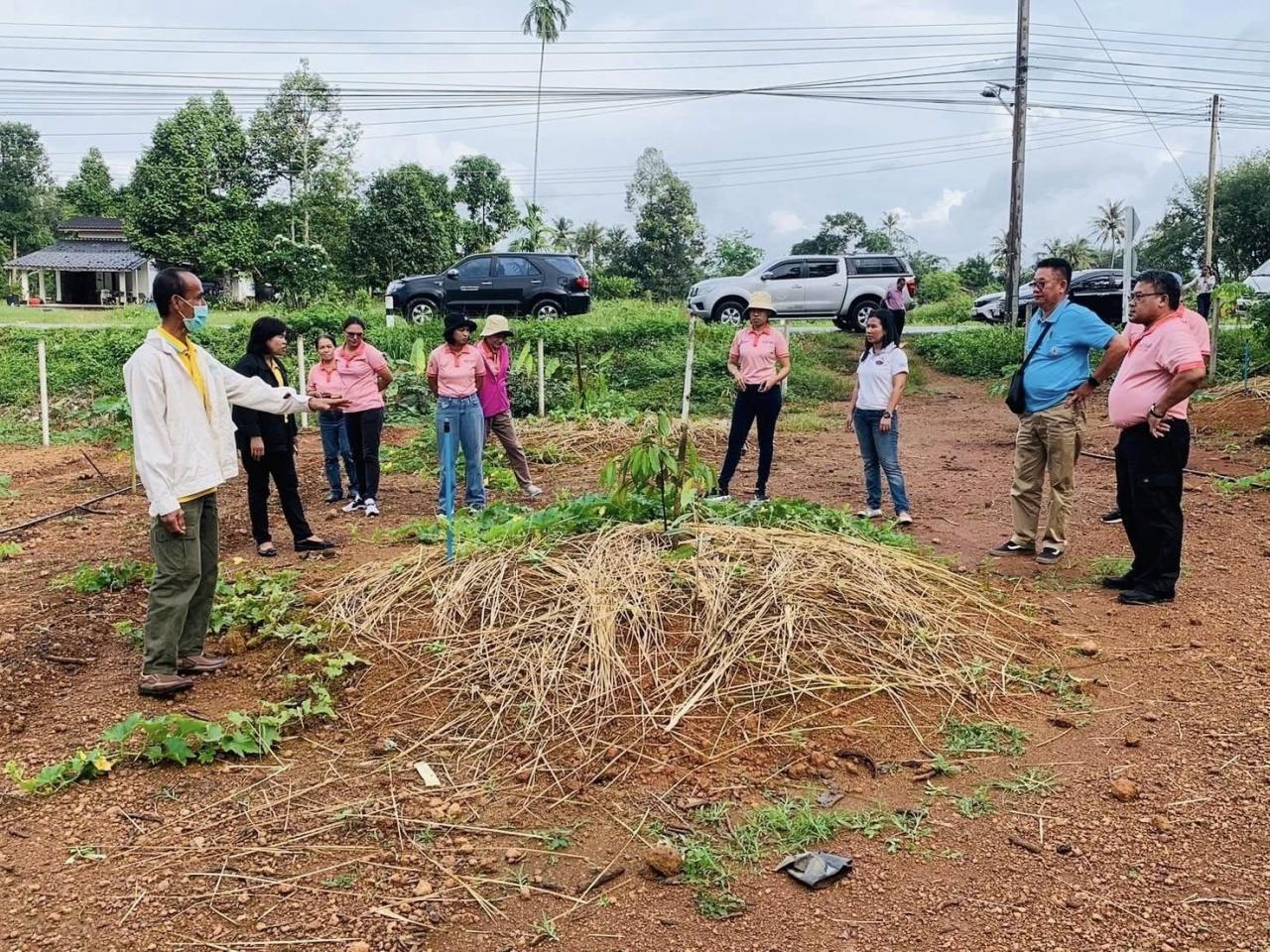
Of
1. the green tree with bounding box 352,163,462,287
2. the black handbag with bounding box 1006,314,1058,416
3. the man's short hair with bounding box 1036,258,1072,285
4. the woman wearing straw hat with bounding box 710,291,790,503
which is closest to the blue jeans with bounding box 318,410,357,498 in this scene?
the woman wearing straw hat with bounding box 710,291,790,503

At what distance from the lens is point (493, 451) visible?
9.61 meters

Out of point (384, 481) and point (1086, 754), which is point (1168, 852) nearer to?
point (1086, 754)

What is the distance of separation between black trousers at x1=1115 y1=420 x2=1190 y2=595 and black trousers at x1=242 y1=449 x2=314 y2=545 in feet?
15.5

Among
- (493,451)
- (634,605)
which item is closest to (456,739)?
(634,605)

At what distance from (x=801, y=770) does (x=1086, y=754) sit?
1014 mm

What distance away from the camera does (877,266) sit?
703 inches

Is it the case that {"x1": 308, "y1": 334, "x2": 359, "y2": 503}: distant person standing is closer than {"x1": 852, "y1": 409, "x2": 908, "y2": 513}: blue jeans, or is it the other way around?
{"x1": 852, "y1": 409, "x2": 908, "y2": 513}: blue jeans

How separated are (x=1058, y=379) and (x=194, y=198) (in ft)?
93.0

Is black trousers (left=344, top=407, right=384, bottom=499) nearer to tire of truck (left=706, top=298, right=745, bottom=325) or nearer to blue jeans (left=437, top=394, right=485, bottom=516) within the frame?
blue jeans (left=437, top=394, right=485, bottom=516)

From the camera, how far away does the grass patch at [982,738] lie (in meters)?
3.50

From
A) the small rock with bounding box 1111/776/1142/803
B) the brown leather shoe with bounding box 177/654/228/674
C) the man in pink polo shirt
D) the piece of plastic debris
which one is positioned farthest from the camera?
the man in pink polo shirt

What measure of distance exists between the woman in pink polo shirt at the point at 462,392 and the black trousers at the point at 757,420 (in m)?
1.82

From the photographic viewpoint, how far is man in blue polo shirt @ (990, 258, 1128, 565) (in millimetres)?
5285

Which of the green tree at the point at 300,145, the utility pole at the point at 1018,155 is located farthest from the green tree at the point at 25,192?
the utility pole at the point at 1018,155
